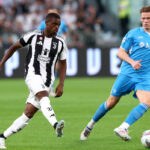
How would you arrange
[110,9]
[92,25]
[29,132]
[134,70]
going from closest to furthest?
[134,70]
[29,132]
[92,25]
[110,9]

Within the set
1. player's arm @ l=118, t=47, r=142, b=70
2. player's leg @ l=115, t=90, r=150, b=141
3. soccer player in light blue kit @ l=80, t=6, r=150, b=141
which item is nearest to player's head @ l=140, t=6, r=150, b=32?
soccer player in light blue kit @ l=80, t=6, r=150, b=141

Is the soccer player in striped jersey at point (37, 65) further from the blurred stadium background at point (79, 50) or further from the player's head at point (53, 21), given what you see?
the blurred stadium background at point (79, 50)

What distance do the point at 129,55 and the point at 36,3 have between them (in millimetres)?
15502

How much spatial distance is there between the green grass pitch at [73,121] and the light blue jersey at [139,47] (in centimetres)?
93

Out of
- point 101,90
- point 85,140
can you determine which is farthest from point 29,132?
point 101,90

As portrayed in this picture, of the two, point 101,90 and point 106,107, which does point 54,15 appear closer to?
point 106,107

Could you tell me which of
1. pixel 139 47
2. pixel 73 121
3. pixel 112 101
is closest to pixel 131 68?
pixel 139 47

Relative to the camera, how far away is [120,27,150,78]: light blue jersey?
6.88 meters

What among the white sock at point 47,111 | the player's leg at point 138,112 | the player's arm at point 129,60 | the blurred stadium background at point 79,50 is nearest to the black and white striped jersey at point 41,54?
the white sock at point 47,111

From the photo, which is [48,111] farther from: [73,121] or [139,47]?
[73,121]

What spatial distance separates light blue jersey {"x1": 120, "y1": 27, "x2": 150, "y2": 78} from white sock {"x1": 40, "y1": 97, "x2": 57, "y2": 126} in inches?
49.3

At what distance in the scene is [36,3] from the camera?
22.2 metres

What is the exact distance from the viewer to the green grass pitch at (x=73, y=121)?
6918mm

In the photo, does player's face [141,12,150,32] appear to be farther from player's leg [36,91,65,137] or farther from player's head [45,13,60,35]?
player's leg [36,91,65,137]
